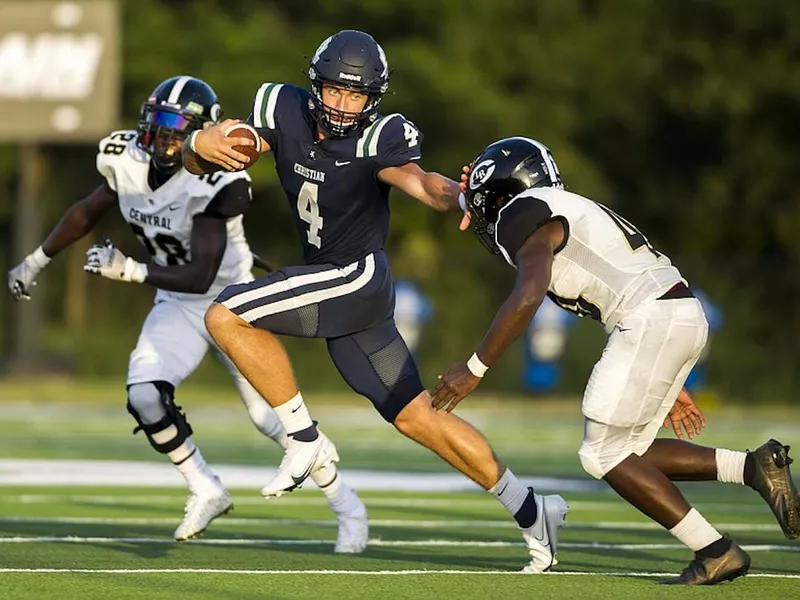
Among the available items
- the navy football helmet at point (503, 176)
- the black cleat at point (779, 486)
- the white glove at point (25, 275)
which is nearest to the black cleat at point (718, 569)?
the black cleat at point (779, 486)

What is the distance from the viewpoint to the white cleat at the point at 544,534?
591cm

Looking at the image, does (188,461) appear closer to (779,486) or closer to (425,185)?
(425,185)

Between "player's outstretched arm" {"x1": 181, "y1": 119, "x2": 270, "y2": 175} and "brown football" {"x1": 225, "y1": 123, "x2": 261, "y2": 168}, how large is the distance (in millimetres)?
13

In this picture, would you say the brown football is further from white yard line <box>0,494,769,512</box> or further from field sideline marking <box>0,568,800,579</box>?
white yard line <box>0,494,769,512</box>

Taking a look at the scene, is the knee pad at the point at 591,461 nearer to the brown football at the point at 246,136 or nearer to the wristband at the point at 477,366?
the wristband at the point at 477,366

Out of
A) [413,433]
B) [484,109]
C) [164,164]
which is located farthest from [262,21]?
[413,433]

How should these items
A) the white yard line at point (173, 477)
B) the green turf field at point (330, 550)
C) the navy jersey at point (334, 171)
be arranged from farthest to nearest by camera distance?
the white yard line at point (173, 477) → the navy jersey at point (334, 171) → the green turf field at point (330, 550)

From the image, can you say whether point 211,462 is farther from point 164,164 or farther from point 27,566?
point 27,566

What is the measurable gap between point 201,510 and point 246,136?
159 cm

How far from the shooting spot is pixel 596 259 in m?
5.70

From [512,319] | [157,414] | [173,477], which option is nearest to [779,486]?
[512,319]

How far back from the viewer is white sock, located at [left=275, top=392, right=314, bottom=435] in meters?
6.18

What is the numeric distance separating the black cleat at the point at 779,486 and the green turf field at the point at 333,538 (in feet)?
0.71

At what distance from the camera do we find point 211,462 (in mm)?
11211
